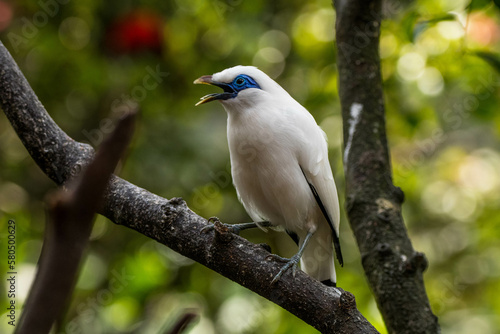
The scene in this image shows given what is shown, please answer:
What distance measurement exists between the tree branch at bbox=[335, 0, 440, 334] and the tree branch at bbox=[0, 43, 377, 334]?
1.62 feet

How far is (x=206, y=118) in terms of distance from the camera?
4680 millimetres

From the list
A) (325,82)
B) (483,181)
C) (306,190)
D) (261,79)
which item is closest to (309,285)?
(306,190)

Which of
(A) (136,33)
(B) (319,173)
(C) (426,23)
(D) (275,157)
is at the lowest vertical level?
(D) (275,157)

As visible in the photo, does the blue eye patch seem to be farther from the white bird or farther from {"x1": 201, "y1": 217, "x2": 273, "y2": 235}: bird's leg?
{"x1": 201, "y1": 217, "x2": 273, "y2": 235}: bird's leg

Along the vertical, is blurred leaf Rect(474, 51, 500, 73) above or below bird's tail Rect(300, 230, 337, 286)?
above

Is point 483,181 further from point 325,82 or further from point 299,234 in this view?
point 299,234

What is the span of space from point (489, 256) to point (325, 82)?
2.20 metres

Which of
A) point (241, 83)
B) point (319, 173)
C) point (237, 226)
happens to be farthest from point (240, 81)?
point (237, 226)

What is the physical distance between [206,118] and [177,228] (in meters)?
2.65

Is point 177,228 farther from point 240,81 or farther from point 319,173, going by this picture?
point 240,81

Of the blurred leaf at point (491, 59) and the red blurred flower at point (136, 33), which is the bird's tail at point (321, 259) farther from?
the red blurred flower at point (136, 33)

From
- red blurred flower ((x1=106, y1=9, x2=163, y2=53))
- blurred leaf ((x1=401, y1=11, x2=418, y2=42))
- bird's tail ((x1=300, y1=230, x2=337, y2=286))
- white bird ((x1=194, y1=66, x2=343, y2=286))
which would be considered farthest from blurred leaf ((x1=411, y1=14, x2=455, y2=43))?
red blurred flower ((x1=106, y1=9, x2=163, y2=53))

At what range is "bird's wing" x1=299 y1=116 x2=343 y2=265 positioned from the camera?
9.46 feet

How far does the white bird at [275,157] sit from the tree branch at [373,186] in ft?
0.67
